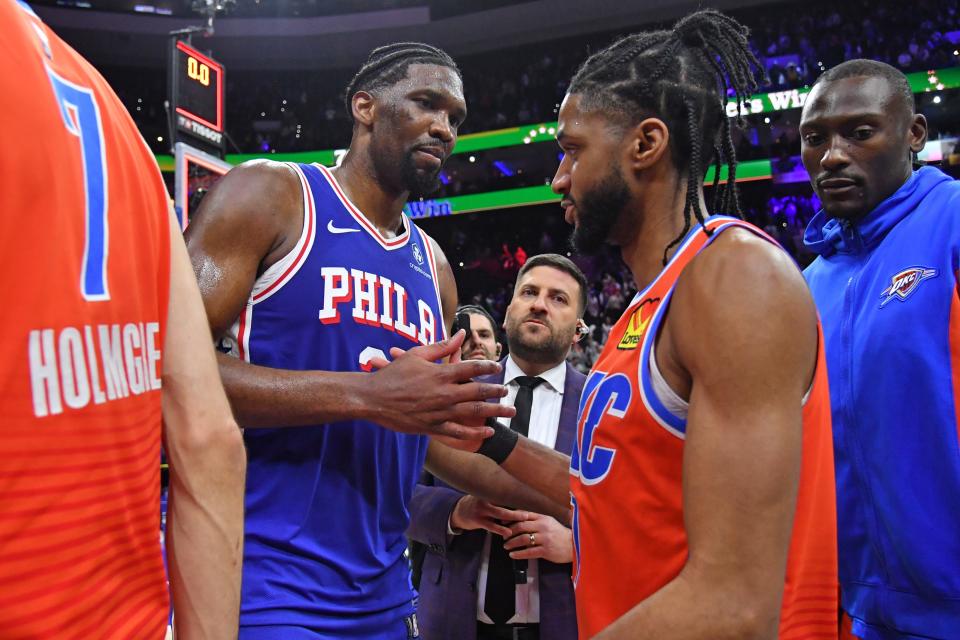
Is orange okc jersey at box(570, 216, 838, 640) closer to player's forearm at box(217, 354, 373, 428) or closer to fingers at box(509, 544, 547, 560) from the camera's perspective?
player's forearm at box(217, 354, 373, 428)

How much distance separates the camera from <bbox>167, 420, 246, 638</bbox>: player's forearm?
1031 millimetres

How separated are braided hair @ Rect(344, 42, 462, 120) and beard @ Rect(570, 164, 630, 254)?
3.49 ft

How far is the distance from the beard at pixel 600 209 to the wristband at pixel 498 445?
696 mm

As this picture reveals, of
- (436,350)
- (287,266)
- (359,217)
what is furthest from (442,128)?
(436,350)

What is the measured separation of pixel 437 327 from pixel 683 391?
4.01 feet

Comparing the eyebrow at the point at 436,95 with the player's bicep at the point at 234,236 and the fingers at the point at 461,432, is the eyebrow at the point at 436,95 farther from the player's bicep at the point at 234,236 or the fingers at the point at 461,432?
the fingers at the point at 461,432

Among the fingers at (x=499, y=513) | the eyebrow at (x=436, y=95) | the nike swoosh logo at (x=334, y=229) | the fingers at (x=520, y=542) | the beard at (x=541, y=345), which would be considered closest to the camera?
the nike swoosh logo at (x=334, y=229)

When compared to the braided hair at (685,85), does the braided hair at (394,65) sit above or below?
above

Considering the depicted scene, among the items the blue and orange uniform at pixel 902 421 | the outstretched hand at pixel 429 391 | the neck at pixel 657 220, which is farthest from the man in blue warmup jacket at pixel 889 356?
the outstretched hand at pixel 429 391

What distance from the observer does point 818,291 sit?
2.49m

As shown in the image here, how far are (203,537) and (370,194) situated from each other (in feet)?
5.24

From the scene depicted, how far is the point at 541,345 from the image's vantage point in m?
3.82

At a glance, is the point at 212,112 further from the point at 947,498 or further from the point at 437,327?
the point at 947,498

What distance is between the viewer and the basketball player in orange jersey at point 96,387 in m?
0.74
